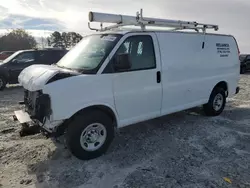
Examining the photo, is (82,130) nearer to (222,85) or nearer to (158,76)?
(158,76)

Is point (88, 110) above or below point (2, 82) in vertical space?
above

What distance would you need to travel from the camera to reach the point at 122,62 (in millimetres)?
4270

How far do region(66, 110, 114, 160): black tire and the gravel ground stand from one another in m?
0.14

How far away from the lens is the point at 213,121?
6.39 metres

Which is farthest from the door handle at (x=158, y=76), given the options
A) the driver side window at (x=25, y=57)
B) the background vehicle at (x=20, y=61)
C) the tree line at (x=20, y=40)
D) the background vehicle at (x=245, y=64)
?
the tree line at (x=20, y=40)

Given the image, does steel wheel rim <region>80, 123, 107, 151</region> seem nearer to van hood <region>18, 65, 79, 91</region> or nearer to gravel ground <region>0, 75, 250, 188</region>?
gravel ground <region>0, 75, 250, 188</region>

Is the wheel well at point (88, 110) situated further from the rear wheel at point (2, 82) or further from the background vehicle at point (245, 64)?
the background vehicle at point (245, 64)

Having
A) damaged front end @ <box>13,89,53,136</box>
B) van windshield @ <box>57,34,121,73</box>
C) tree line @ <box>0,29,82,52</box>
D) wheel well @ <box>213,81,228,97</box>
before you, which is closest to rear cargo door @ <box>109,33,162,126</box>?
van windshield @ <box>57,34,121,73</box>

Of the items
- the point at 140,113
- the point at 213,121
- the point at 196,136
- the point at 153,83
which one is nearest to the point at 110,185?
the point at 140,113

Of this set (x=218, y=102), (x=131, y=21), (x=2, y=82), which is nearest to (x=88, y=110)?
(x=131, y=21)

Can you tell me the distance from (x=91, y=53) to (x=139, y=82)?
1.00 meters

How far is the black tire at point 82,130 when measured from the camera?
4.06 m

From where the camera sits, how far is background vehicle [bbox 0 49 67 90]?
37.2 ft

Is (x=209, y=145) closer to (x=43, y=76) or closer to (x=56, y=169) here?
(x=56, y=169)
